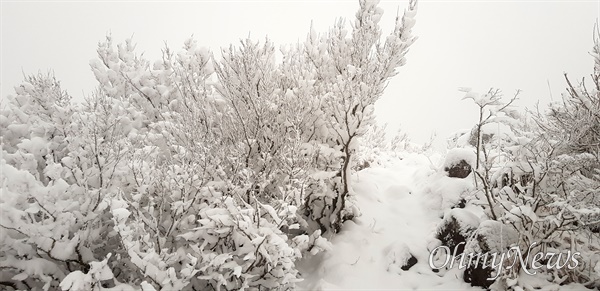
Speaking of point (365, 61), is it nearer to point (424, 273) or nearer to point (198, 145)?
point (198, 145)

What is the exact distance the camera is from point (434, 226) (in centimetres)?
489

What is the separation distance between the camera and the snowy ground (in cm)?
393

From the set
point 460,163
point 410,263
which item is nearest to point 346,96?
point 410,263

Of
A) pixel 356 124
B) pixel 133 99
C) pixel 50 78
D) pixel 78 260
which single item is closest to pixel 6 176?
pixel 78 260

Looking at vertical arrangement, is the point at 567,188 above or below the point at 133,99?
below

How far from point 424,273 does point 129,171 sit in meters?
3.93

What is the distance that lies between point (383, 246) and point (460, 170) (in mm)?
2283

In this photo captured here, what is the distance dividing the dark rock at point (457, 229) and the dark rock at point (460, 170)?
146 centimetres

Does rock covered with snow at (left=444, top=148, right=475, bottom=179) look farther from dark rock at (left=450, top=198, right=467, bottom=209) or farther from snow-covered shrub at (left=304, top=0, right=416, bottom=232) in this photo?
snow-covered shrub at (left=304, top=0, right=416, bottom=232)

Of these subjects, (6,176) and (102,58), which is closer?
(6,176)

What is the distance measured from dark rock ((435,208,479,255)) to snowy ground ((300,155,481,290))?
0.33 m

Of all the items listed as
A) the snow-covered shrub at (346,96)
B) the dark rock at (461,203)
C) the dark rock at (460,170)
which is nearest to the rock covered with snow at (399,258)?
the snow-covered shrub at (346,96)

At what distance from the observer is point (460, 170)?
18.2 ft

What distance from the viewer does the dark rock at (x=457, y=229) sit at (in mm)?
4062
